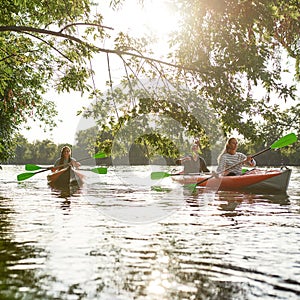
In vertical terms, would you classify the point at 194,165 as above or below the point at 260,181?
above

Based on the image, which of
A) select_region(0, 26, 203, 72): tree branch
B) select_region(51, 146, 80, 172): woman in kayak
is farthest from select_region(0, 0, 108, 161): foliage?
select_region(51, 146, 80, 172): woman in kayak

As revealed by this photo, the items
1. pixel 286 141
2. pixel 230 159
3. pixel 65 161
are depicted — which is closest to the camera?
pixel 286 141

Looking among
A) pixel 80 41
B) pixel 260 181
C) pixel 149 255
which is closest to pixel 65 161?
pixel 260 181

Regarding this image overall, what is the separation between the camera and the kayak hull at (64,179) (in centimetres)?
1636

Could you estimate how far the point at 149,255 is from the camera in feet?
15.5

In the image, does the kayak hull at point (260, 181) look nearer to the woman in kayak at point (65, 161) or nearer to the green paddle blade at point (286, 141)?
the green paddle blade at point (286, 141)

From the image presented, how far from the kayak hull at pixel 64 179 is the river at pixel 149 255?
792cm

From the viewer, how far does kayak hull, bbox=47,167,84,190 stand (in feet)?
53.7

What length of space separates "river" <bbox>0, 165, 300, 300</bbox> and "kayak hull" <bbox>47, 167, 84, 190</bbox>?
7.92m

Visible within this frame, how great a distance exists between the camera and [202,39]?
7.79 m

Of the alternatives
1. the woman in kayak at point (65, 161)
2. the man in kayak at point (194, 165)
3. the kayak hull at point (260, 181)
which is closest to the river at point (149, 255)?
Answer: the kayak hull at point (260, 181)

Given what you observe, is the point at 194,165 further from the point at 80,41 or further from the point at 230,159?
the point at 80,41

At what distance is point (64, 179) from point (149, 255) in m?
12.1

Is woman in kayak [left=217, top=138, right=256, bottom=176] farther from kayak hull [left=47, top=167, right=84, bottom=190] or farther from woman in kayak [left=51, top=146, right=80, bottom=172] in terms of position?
woman in kayak [left=51, top=146, right=80, bottom=172]
